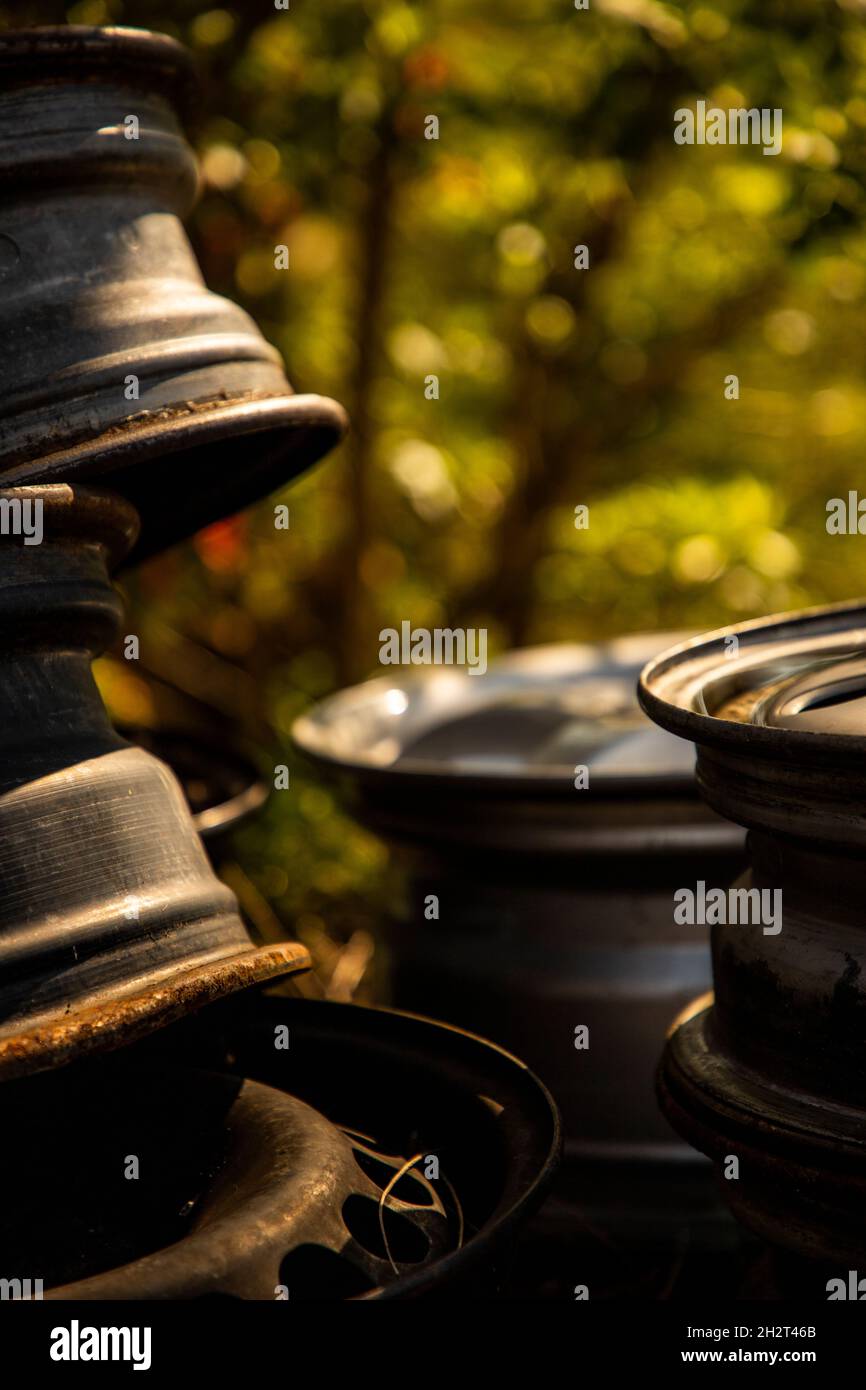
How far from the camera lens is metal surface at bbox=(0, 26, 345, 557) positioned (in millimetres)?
1973

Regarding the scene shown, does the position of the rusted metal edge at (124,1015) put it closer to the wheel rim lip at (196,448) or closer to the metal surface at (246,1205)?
the metal surface at (246,1205)

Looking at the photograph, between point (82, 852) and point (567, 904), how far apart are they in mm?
1217

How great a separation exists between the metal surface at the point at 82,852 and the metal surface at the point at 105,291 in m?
0.13

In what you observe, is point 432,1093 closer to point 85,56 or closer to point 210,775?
point 210,775

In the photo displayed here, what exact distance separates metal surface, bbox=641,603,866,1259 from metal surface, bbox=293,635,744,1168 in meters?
0.64

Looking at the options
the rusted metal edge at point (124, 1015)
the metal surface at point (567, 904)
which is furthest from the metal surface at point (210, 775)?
the rusted metal edge at point (124, 1015)

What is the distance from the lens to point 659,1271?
2561 millimetres

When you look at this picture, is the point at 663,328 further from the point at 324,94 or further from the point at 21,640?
the point at 21,640

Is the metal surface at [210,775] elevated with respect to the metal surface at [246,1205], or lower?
elevated

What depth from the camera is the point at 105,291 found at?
6.82ft

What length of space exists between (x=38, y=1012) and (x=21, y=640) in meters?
0.55

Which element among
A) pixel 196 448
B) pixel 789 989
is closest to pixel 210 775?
pixel 196 448

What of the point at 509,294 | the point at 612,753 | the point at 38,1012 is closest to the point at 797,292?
the point at 509,294

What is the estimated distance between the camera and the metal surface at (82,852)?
171 centimetres
